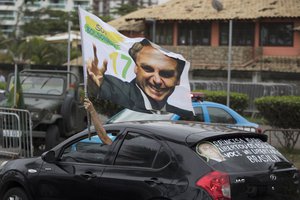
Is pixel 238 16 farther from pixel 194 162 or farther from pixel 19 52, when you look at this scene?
pixel 194 162

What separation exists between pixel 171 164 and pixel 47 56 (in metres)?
39.5

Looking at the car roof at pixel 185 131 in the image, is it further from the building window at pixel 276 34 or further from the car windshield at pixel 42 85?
the building window at pixel 276 34

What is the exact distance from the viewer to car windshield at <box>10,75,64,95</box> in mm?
14273

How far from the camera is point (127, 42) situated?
772 centimetres

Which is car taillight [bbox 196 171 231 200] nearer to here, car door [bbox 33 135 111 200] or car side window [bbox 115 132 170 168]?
car side window [bbox 115 132 170 168]

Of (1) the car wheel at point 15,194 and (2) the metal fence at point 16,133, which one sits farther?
(2) the metal fence at point 16,133

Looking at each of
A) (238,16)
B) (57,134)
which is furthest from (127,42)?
(238,16)

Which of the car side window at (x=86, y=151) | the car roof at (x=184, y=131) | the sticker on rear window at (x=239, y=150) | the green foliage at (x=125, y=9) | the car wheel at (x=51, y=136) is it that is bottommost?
the car wheel at (x=51, y=136)

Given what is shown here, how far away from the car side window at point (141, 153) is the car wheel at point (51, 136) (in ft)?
23.4

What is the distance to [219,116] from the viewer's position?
12.6 m

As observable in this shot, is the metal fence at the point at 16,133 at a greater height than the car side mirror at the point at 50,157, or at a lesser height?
lesser

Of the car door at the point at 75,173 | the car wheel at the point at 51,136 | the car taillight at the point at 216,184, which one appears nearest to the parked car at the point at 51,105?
the car wheel at the point at 51,136

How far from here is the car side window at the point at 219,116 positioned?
12.5 m

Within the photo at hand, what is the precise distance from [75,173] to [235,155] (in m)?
1.91
